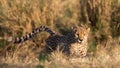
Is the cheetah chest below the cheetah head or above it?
below

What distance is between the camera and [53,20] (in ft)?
31.0

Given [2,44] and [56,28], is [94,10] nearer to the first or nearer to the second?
[56,28]

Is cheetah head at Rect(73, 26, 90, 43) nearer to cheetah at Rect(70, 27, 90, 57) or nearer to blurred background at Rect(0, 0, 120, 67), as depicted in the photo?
cheetah at Rect(70, 27, 90, 57)

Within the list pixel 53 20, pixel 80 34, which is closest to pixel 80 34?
pixel 80 34

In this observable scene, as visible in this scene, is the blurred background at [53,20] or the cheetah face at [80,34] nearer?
the cheetah face at [80,34]

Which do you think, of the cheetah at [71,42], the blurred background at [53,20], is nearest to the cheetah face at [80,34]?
the cheetah at [71,42]

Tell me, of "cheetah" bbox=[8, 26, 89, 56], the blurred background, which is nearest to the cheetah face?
"cheetah" bbox=[8, 26, 89, 56]

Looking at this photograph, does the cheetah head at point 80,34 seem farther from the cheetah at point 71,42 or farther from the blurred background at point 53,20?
the blurred background at point 53,20

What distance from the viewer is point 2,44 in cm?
880

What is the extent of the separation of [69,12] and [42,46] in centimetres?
144

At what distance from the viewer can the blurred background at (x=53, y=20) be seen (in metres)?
8.82

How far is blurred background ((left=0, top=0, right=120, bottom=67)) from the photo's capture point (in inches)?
347

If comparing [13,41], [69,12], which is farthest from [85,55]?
[69,12]

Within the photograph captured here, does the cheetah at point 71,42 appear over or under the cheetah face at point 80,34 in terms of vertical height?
under
